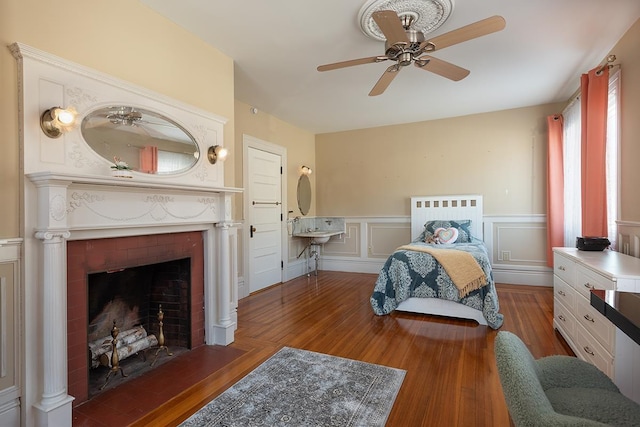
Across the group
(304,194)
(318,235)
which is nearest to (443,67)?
(318,235)

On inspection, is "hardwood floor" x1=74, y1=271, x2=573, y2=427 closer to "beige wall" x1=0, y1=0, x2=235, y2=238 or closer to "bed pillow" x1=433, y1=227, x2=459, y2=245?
"bed pillow" x1=433, y1=227, x2=459, y2=245

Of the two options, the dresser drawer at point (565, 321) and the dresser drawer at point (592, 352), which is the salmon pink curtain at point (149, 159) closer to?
the dresser drawer at point (592, 352)

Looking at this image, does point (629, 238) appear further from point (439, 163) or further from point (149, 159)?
point (149, 159)

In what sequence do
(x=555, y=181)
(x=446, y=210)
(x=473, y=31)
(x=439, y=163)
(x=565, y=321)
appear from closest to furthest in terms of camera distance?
(x=473, y=31), (x=565, y=321), (x=555, y=181), (x=446, y=210), (x=439, y=163)

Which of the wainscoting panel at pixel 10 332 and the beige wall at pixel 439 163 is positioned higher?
the beige wall at pixel 439 163

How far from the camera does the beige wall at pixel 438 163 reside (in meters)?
4.85

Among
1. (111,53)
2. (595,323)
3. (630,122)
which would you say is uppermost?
(111,53)

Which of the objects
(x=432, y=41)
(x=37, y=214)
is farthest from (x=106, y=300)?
(x=432, y=41)

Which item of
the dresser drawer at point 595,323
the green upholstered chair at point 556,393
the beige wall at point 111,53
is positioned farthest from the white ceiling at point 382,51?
the green upholstered chair at point 556,393

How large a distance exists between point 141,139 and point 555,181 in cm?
502

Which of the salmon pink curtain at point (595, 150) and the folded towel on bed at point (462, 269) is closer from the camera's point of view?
the salmon pink curtain at point (595, 150)

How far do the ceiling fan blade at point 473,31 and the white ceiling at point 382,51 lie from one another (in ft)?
1.45

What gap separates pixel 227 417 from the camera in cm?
186

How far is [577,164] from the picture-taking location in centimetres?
386
